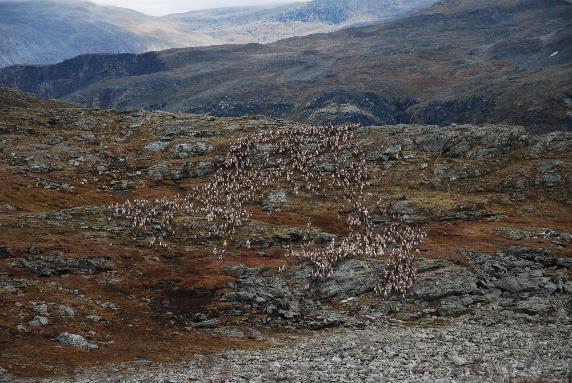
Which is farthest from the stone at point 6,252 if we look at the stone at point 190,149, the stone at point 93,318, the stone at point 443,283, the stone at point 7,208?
the stone at point 190,149

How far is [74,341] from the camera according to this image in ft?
137

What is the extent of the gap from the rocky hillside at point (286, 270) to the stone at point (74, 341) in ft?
0.56

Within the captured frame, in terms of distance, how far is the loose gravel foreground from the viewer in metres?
33.8

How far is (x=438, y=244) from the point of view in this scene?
71.3 m

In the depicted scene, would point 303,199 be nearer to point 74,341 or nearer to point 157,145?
point 157,145

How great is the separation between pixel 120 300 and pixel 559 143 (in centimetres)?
9073

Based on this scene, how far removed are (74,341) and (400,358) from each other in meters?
25.1

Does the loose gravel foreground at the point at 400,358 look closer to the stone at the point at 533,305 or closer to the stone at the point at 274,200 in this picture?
the stone at the point at 533,305

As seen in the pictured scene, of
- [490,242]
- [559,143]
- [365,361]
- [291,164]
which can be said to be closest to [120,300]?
[365,361]

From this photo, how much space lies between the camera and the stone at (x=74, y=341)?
136 feet

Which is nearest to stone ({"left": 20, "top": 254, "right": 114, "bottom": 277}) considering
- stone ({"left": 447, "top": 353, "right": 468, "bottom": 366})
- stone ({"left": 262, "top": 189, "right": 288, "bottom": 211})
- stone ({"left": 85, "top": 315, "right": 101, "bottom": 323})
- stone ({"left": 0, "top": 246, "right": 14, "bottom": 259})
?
stone ({"left": 0, "top": 246, "right": 14, "bottom": 259})

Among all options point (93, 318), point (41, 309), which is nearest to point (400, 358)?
point (93, 318)

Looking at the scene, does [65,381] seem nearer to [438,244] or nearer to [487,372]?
[487,372]

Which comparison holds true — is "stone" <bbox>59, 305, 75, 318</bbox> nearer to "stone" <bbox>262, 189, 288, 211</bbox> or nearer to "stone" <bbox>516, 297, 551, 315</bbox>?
"stone" <bbox>516, 297, 551, 315</bbox>
